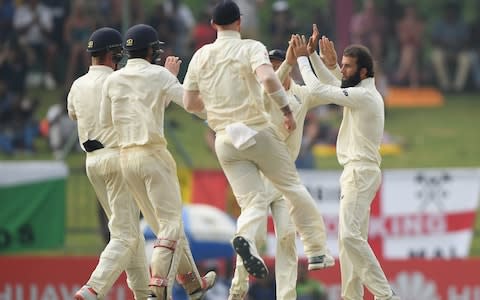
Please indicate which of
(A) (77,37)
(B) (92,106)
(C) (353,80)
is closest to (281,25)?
(A) (77,37)

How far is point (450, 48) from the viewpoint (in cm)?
3812

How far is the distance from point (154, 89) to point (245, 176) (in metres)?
1.32

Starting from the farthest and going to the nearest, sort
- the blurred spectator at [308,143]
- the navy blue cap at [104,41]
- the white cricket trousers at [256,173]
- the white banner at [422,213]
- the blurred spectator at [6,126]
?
1. the blurred spectator at [6,126]
2. the blurred spectator at [308,143]
3. the white banner at [422,213]
4. the navy blue cap at [104,41]
5. the white cricket trousers at [256,173]

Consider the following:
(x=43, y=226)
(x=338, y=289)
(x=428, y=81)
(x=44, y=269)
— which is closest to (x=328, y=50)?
(x=338, y=289)

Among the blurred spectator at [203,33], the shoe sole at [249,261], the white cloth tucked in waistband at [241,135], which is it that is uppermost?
the white cloth tucked in waistband at [241,135]

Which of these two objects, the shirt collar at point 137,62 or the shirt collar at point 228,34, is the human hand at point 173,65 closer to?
the shirt collar at point 137,62

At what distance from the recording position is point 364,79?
19391mm

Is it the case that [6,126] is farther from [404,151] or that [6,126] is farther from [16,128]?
[404,151]

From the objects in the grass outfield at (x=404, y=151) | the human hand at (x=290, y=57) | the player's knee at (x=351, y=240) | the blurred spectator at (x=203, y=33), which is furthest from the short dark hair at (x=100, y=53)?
the blurred spectator at (x=203, y=33)

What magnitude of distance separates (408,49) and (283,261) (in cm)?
1860

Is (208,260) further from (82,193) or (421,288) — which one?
(82,193)

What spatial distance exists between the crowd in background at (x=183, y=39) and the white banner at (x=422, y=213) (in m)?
3.08

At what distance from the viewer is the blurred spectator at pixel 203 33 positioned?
3478 centimetres

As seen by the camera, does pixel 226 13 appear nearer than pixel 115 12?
Yes
